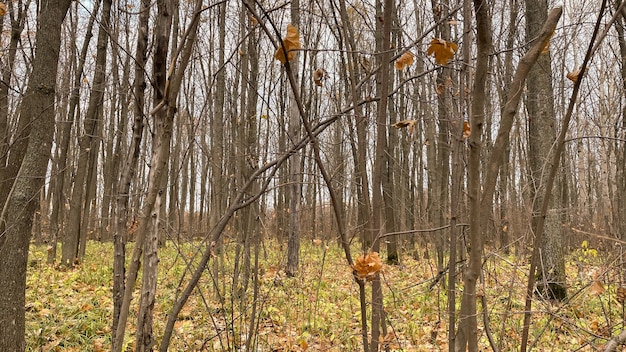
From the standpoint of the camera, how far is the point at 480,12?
3.34 feet

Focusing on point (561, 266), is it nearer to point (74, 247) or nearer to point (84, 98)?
point (74, 247)

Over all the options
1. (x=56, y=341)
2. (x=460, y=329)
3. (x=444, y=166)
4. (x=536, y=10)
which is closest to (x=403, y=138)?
(x=444, y=166)

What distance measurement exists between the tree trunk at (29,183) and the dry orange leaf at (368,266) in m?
2.34

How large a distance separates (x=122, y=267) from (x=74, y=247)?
638cm

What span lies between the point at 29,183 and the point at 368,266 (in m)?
2.42

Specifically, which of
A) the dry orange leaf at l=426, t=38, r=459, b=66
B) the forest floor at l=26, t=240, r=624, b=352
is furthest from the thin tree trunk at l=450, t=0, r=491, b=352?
the forest floor at l=26, t=240, r=624, b=352

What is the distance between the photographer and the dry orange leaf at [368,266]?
50.4 inches

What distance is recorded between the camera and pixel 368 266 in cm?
129

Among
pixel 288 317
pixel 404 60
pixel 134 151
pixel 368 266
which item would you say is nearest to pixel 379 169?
pixel 368 266

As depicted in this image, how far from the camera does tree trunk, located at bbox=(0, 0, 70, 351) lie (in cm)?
258

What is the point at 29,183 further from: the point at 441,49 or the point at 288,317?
the point at 288,317

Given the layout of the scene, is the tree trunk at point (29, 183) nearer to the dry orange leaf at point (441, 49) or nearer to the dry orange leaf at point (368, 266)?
the dry orange leaf at point (368, 266)

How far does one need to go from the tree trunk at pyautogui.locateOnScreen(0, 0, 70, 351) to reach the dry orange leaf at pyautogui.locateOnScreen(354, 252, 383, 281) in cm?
234

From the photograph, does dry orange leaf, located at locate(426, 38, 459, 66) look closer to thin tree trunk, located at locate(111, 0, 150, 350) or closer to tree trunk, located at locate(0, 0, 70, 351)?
thin tree trunk, located at locate(111, 0, 150, 350)
